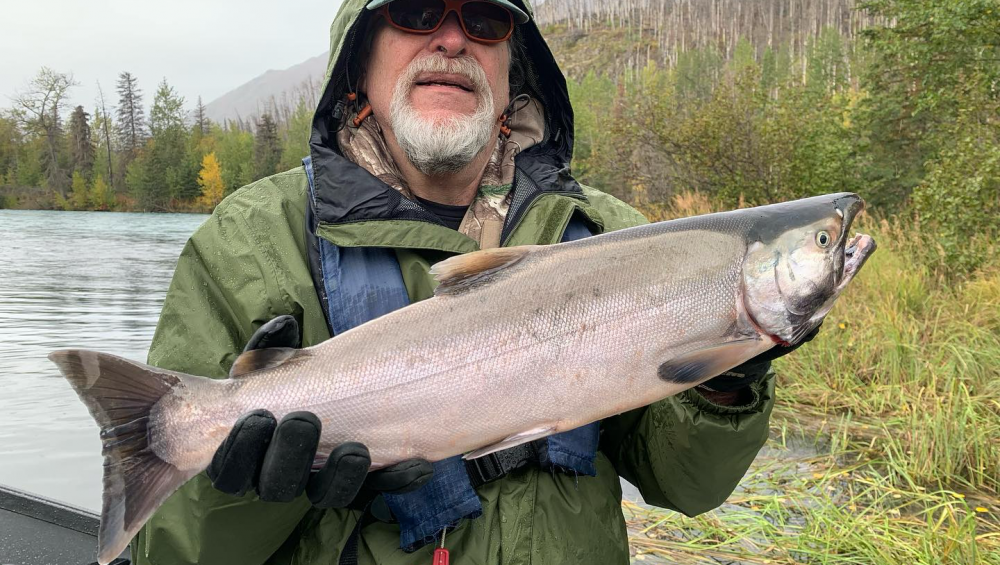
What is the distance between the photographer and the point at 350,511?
2379 mm

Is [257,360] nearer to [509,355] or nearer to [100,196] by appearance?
[509,355]

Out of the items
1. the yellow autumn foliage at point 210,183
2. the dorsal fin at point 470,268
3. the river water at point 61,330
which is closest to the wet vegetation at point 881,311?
the dorsal fin at point 470,268

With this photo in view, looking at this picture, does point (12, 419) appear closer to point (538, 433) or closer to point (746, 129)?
point (538, 433)

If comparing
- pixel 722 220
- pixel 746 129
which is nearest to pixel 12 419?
pixel 722 220

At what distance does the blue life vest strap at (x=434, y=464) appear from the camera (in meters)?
2.29

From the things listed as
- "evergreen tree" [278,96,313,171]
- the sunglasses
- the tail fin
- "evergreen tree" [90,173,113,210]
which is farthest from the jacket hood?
"evergreen tree" [278,96,313,171]

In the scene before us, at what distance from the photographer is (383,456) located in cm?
210

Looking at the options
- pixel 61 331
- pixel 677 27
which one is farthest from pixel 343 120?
pixel 677 27

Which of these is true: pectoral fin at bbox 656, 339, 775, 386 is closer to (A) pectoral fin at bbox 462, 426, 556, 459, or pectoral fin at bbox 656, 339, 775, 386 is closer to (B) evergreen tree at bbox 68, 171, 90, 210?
(A) pectoral fin at bbox 462, 426, 556, 459

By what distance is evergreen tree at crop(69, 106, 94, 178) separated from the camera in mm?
71188

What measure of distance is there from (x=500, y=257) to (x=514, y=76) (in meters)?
1.71

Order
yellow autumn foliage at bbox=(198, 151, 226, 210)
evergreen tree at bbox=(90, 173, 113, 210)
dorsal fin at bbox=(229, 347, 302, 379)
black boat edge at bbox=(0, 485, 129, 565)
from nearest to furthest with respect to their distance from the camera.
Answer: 1. dorsal fin at bbox=(229, 347, 302, 379)
2. black boat edge at bbox=(0, 485, 129, 565)
3. evergreen tree at bbox=(90, 173, 113, 210)
4. yellow autumn foliage at bbox=(198, 151, 226, 210)

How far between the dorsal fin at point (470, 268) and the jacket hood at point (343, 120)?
503mm

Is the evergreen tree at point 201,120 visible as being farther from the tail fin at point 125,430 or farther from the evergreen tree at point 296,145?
the tail fin at point 125,430
